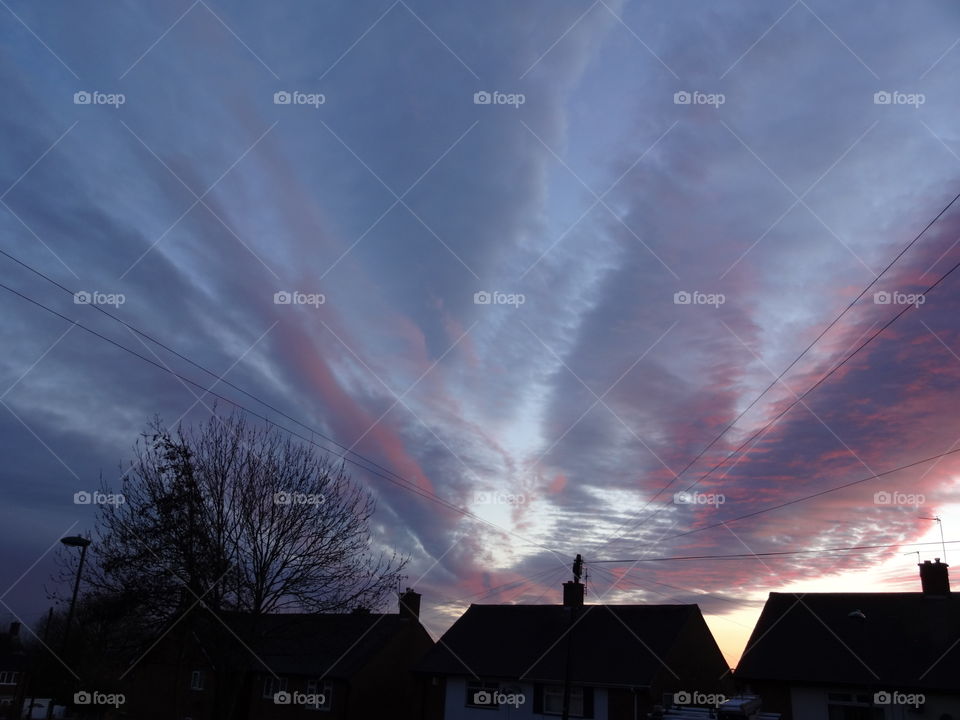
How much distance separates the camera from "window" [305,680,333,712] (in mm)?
38562

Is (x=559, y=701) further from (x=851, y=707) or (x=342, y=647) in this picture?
(x=342, y=647)

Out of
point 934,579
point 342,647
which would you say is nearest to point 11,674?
point 342,647

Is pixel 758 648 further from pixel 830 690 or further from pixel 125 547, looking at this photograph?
pixel 125 547

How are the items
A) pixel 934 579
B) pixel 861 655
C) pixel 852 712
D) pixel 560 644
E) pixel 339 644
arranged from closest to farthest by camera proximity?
pixel 852 712
pixel 861 655
pixel 934 579
pixel 560 644
pixel 339 644

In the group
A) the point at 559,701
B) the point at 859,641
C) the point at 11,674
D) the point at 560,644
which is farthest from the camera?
the point at 11,674

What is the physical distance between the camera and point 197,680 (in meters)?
43.8

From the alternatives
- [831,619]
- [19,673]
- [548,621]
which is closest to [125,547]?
[548,621]

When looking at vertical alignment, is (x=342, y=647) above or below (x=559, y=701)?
above

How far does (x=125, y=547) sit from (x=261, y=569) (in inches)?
159

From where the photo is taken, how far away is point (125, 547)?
2139 cm

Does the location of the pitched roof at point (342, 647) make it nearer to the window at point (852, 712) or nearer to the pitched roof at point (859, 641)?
the pitched roof at point (859, 641)

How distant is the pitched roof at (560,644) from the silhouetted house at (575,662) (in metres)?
0.05

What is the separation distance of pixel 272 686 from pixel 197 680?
6021mm

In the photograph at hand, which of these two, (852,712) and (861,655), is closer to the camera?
(852,712)
